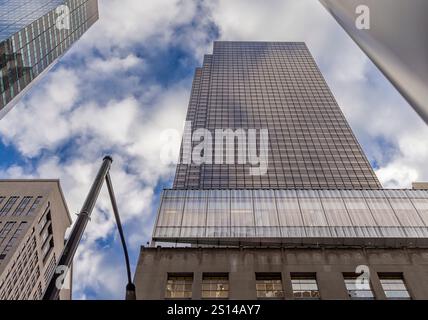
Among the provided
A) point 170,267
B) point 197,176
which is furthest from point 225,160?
point 170,267

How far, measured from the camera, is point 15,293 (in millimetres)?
82000

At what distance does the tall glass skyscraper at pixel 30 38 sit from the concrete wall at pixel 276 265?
69.0 m

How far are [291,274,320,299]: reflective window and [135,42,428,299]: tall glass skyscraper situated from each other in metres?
0.06

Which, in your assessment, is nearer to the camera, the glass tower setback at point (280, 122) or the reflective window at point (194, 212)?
the reflective window at point (194, 212)

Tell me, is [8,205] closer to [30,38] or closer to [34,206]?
[34,206]

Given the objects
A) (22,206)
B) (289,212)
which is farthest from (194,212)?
(22,206)

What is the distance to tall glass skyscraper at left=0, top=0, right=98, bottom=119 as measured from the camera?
257 feet

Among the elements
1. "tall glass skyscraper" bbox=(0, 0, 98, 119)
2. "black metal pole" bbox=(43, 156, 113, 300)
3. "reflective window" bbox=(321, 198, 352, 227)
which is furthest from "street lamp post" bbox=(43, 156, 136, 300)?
"tall glass skyscraper" bbox=(0, 0, 98, 119)

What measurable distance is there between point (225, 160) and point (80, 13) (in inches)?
2712

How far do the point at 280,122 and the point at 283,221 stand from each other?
96.1 metres

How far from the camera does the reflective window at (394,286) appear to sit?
21441mm

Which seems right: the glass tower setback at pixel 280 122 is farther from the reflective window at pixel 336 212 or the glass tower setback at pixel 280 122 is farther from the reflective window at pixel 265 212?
the reflective window at pixel 265 212

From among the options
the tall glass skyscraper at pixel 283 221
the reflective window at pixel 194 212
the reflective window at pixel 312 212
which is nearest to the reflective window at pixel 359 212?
the tall glass skyscraper at pixel 283 221
